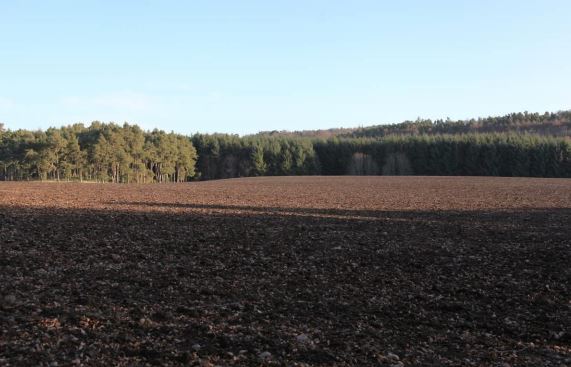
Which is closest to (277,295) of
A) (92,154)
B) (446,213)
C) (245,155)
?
(446,213)

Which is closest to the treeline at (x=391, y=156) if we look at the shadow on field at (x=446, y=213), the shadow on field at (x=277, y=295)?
the shadow on field at (x=446, y=213)

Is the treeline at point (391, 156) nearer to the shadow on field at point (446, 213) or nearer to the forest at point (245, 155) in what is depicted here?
the forest at point (245, 155)

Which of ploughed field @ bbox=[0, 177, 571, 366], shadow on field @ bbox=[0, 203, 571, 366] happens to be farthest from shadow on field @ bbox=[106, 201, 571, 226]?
shadow on field @ bbox=[0, 203, 571, 366]

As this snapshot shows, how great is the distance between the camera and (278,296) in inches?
A: 386

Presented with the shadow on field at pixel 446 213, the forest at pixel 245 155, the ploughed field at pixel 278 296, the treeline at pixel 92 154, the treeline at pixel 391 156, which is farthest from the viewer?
the treeline at pixel 391 156

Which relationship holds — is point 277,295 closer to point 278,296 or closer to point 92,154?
point 278,296

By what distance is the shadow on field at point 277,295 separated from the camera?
22.8ft

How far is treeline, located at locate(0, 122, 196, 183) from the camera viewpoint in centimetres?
9138

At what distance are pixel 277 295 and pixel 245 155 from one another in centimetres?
11881

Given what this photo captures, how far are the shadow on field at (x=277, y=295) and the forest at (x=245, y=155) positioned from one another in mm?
83534

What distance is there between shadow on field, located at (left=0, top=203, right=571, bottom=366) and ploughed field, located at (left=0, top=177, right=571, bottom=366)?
0.12 feet

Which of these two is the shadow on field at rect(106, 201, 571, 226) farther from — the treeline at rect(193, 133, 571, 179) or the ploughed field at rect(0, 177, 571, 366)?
the treeline at rect(193, 133, 571, 179)

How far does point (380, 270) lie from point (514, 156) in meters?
107

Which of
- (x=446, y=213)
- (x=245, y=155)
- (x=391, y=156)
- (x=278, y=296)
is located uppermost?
(x=245, y=155)
